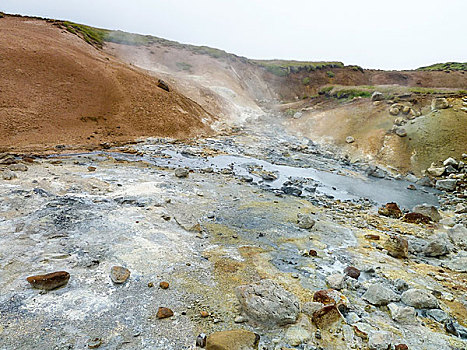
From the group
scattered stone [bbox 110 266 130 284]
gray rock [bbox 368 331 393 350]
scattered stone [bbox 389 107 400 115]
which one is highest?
scattered stone [bbox 389 107 400 115]

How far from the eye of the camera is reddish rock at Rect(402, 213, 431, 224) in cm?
1209

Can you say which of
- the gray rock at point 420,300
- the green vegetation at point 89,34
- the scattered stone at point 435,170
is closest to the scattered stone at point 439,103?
the scattered stone at point 435,170

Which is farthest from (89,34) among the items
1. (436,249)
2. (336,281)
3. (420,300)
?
(420,300)

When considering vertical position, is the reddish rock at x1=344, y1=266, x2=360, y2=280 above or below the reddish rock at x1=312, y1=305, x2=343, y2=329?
below

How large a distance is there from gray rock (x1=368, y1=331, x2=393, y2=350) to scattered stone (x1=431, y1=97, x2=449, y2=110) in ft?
85.8

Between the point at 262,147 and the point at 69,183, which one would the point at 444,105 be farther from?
the point at 69,183

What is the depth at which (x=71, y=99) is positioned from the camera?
22.6 m

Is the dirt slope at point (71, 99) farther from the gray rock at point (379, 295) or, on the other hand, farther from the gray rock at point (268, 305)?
the gray rock at point (379, 295)

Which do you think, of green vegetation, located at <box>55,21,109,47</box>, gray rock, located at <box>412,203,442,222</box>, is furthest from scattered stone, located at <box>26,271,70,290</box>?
green vegetation, located at <box>55,21,109,47</box>

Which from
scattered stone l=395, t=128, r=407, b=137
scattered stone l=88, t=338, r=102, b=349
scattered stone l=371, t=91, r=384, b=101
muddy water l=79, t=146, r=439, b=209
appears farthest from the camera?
scattered stone l=371, t=91, r=384, b=101

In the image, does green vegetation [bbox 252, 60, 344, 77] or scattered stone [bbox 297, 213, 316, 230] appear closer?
scattered stone [bbox 297, 213, 316, 230]

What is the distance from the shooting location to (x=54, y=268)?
6.01 m

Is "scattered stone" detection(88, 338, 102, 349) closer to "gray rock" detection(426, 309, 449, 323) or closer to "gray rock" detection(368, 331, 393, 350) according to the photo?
"gray rock" detection(368, 331, 393, 350)

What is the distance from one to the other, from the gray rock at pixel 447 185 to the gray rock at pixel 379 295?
1471 centimetres
